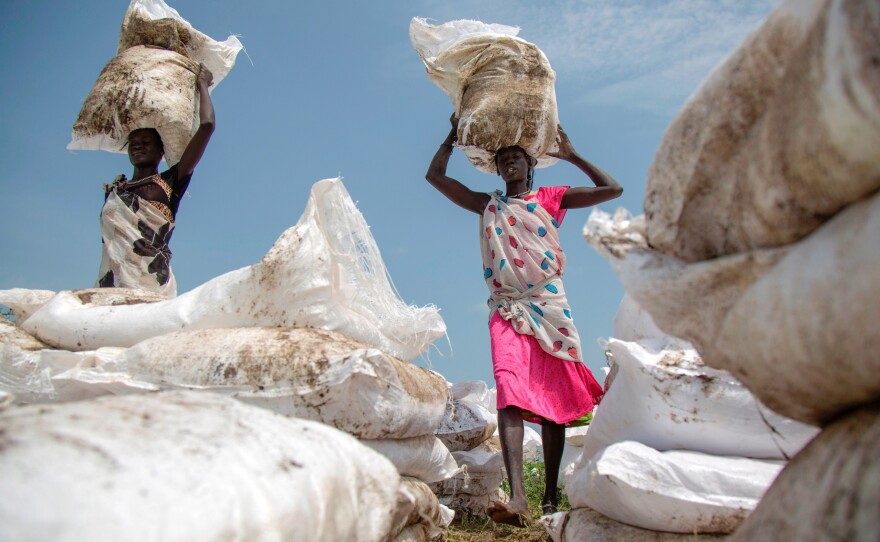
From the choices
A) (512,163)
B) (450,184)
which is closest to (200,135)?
(450,184)

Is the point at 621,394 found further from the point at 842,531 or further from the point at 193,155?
the point at 193,155

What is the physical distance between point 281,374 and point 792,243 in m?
→ 1.35

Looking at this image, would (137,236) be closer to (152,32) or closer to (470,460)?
(152,32)

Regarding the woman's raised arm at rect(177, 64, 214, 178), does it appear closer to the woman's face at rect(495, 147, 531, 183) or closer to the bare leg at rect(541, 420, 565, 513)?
the woman's face at rect(495, 147, 531, 183)

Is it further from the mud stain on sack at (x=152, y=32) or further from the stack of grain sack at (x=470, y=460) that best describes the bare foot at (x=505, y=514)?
the mud stain on sack at (x=152, y=32)

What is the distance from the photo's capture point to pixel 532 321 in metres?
3.35

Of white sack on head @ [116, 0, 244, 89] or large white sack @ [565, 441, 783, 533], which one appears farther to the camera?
white sack on head @ [116, 0, 244, 89]

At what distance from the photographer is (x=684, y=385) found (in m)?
1.85

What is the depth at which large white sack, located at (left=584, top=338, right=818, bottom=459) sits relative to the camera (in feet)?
5.88

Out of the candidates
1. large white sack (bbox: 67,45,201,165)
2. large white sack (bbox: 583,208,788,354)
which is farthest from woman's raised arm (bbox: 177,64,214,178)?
large white sack (bbox: 583,208,788,354)

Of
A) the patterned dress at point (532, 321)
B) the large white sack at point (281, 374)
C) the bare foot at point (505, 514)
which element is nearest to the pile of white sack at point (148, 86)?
the large white sack at point (281, 374)


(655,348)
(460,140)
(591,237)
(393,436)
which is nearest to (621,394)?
(655,348)

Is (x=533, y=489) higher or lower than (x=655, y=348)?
lower

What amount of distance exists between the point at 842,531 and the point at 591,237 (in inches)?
22.7
